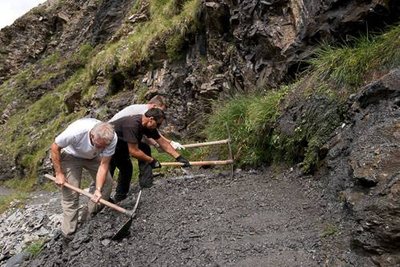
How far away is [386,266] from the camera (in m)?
3.16

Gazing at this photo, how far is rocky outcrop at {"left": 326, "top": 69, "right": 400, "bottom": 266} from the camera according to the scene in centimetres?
327

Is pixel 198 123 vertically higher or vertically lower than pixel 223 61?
lower

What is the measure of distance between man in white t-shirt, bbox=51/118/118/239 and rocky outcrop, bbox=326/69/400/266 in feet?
8.32

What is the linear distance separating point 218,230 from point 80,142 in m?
1.98

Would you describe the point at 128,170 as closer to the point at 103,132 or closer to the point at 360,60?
the point at 103,132

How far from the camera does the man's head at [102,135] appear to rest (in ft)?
15.7

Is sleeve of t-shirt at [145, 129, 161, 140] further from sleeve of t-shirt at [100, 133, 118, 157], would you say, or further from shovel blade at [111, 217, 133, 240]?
shovel blade at [111, 217, 133, 240]

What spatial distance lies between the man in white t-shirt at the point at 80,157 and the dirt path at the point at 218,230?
0.31 m

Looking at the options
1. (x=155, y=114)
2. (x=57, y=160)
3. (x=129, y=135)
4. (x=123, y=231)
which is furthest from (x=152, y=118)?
(x=123, y=231)

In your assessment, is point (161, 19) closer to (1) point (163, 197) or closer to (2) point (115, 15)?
(2) point (115, 15)

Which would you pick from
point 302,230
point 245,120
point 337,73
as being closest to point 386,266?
point 302,230

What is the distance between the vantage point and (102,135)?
15.7 ft

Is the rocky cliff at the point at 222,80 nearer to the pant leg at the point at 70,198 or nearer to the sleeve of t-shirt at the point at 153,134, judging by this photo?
the sleeve of t-shirt at the point at 153,134

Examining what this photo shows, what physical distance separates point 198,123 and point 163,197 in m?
4.27
